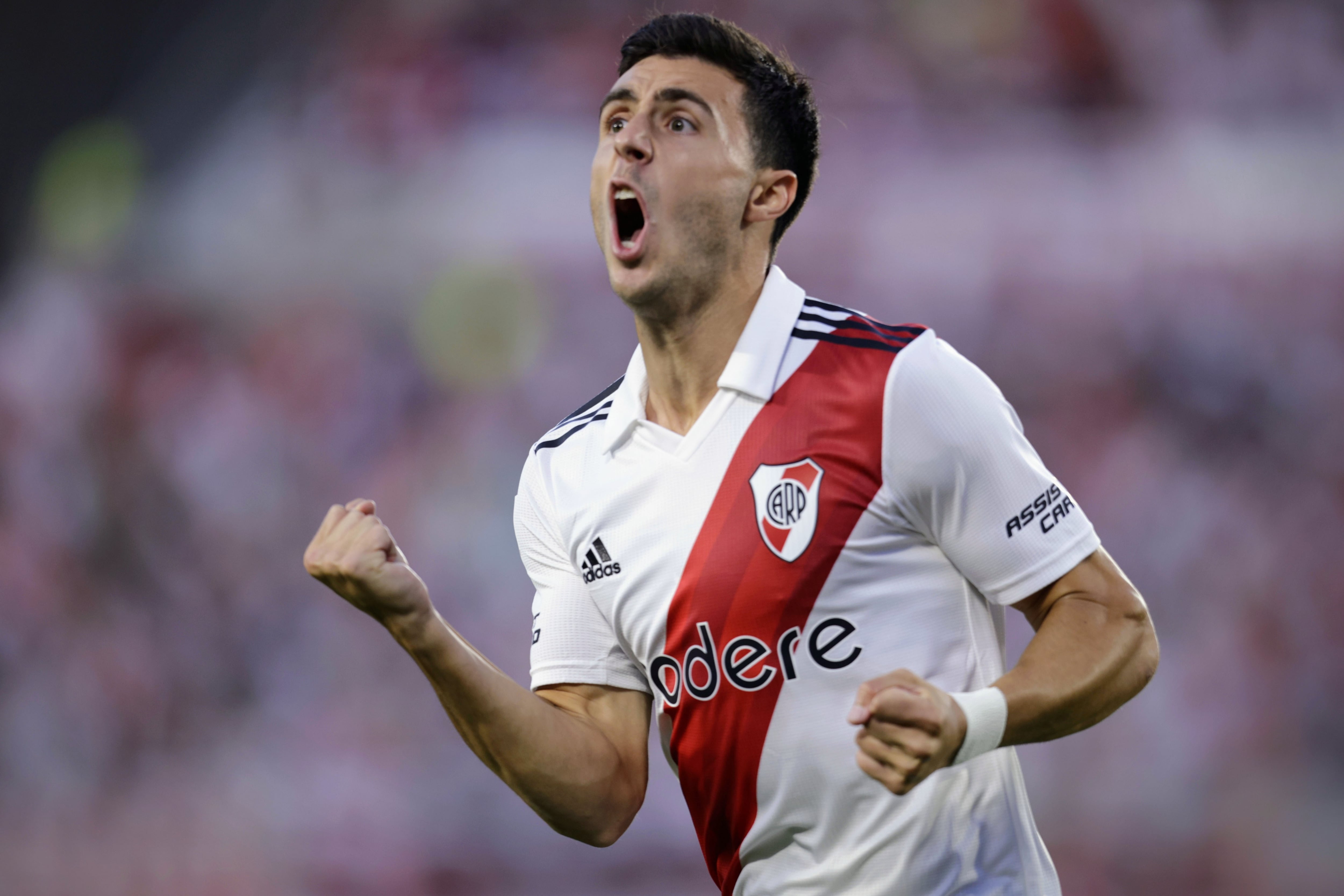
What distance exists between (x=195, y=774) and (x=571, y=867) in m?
1.80

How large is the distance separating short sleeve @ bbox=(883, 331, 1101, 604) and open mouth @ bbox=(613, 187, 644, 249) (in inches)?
24.1

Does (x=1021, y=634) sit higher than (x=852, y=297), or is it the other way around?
(x=852, y=297)

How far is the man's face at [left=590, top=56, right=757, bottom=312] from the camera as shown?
242cm

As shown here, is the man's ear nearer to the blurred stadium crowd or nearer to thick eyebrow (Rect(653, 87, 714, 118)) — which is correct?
thick eyebrow (Rect(653, 87, 714, 118))

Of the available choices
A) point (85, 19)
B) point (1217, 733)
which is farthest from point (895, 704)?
point (85, 19)

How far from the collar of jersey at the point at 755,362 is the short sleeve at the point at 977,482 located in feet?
0.91

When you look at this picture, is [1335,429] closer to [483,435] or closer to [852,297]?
[852,297]

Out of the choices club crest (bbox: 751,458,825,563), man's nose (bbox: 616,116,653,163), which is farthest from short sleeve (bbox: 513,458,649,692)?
man's nose (bbox: 616,116,653,163)

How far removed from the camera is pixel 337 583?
199cm

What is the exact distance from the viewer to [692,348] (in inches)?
97.1

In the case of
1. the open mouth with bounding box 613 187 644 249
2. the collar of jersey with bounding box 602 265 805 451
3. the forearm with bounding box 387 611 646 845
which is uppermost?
the open mouth with bounding box 613 187 644 249

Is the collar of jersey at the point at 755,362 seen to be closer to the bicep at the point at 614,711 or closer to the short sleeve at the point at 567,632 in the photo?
the short sleeve at the point at 567,632

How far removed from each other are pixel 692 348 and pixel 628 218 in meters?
0.39

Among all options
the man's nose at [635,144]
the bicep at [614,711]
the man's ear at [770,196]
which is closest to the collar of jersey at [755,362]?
the man's ear at [770,196]
